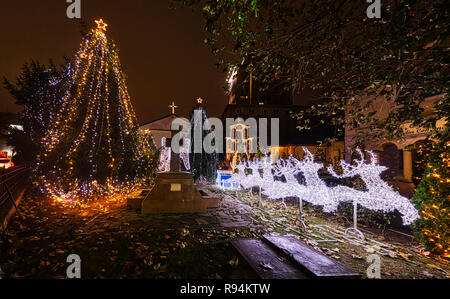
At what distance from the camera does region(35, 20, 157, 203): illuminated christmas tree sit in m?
8.65

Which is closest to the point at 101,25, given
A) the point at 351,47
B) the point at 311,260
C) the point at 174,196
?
the point at 174,196

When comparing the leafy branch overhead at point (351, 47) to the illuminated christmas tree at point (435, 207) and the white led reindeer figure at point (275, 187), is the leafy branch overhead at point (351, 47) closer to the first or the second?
the illuminated christmas tree at point (435, 207)

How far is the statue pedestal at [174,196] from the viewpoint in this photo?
813 cm

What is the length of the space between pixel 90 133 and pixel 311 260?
9865mm

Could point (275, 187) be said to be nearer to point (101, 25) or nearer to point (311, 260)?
point (311, 260)

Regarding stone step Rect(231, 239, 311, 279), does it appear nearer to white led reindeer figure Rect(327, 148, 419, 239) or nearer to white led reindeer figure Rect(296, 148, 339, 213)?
white led reindeer figure Rect(296, 148, 339, 213)

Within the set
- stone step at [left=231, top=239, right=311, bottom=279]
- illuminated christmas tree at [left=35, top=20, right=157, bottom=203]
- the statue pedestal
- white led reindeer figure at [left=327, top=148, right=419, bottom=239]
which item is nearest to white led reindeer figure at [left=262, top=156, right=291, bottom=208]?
white led reindeer figure at [left=327, top=148, right=419, bottom=239]

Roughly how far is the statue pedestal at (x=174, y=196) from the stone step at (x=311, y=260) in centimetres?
408

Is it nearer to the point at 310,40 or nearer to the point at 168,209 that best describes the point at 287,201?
the point at 168,209

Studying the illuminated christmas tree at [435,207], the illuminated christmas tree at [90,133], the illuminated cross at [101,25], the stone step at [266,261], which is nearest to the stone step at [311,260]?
the stone step at [266,261]

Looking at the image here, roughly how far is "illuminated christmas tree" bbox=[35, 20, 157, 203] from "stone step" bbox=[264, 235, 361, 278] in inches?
327

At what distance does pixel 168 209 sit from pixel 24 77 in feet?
67.4
